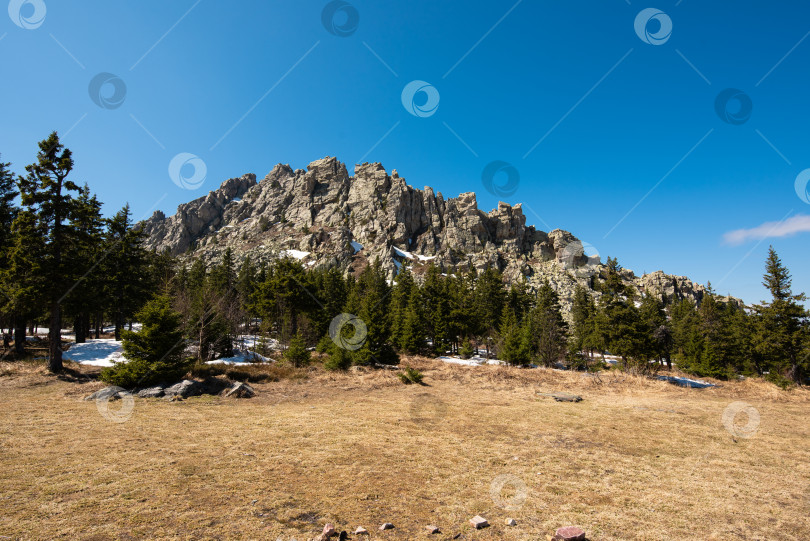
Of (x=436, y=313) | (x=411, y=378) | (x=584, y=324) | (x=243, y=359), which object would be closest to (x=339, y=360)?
(x=411, y=378)

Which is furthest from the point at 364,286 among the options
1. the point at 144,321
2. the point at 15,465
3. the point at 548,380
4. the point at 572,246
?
the point at 572,246

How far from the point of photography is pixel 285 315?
3916cm

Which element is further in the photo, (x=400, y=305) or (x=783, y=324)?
(x=400, y=305)

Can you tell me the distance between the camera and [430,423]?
13.3 metres

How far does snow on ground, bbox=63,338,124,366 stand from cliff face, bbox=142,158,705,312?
9712 cm

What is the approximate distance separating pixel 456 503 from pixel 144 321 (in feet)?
59.5

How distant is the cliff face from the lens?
458 feet

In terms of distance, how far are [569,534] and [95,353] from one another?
34177mm

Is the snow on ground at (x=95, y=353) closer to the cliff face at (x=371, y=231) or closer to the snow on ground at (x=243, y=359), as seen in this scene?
the snow on ground at (x=243, y=359)

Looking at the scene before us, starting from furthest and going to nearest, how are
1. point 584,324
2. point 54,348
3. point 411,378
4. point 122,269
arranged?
point 584,324
point 122,269
point 411,378
point 54,348

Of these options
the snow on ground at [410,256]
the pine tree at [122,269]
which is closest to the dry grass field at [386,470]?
the pine tree at [122,269]

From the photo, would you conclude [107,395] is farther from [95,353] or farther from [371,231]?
[371,231]

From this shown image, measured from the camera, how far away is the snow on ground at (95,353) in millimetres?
24163

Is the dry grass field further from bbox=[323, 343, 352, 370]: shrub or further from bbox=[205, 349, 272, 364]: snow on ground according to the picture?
bbox=[205, 349, 272, 364]: snow on ground
